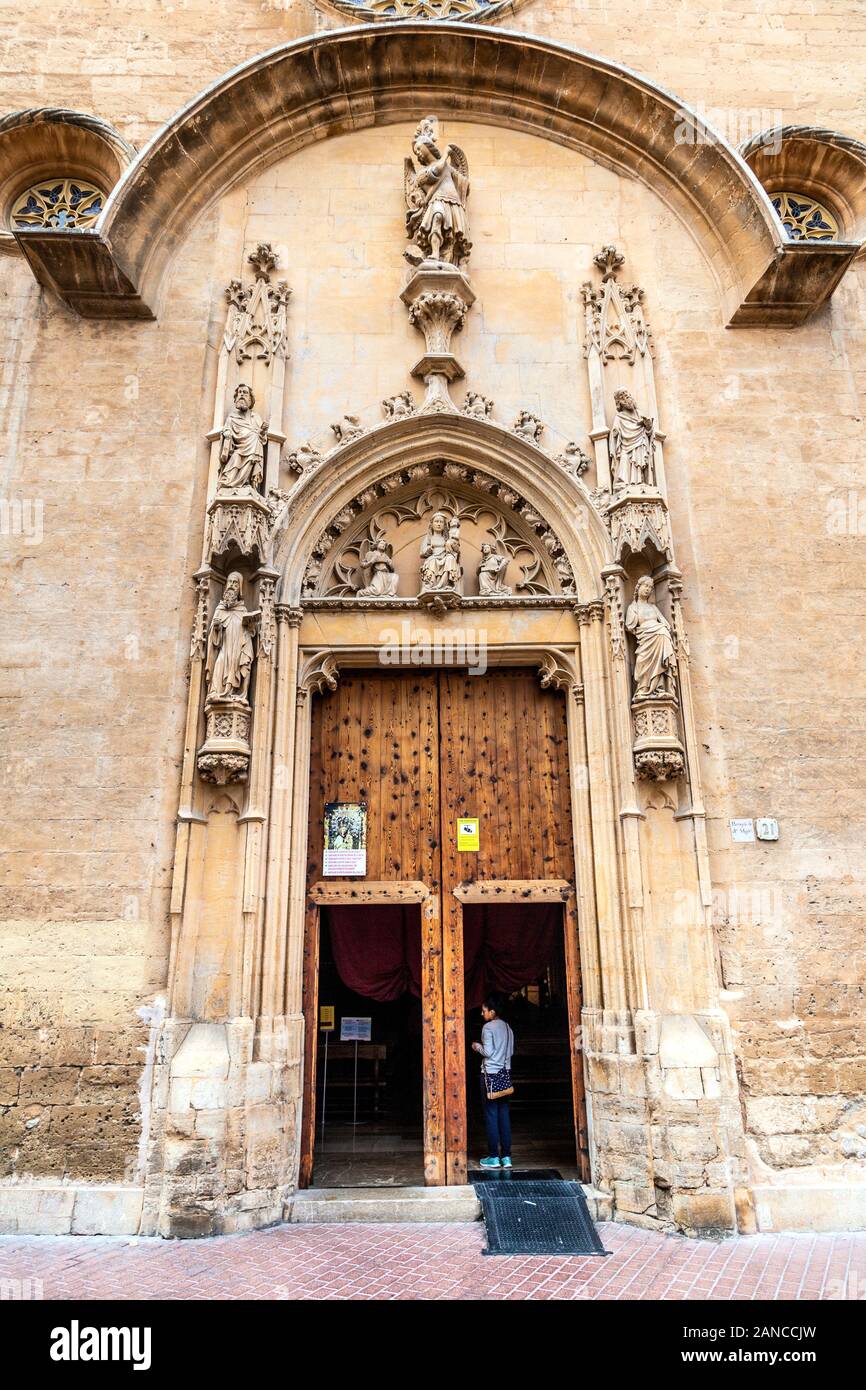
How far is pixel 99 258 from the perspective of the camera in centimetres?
753

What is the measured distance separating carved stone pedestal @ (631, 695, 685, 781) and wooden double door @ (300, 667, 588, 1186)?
91 centimetres

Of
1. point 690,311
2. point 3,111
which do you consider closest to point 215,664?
point 690,311

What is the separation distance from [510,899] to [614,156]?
720 cm

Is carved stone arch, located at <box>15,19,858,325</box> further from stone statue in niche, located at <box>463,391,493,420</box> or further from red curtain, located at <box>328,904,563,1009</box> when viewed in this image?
red curtain, located at <box>328,904,563,1009</box>

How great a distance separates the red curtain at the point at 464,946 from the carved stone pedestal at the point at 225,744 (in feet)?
5.70

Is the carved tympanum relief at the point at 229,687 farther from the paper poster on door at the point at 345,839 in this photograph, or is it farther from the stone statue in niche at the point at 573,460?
the stone statue in niche at the point at 573,460

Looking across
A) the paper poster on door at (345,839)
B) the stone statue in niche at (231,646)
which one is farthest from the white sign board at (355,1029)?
the stone statue in niche at (231,646)

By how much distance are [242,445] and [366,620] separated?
179 cm

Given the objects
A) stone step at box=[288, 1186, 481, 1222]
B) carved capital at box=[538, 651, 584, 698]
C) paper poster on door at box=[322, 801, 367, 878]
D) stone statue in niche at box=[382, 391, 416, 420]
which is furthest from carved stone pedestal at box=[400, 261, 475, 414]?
stone step at box=[288, 1186, 481, 1222]

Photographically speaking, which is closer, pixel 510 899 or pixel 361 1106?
pixel 510 899

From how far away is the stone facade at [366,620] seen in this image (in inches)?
244

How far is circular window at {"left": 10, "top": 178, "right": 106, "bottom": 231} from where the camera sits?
8.71 meters

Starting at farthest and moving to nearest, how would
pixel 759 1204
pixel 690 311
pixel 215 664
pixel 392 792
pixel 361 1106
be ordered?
pixel 361 1106, pixel 690 311, pixel 392 792, pixel 215 664, pixel 759 1204

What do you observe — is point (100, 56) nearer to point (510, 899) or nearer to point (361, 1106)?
point (510, 899)
